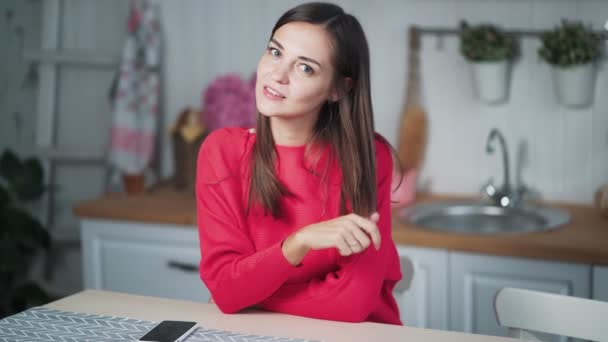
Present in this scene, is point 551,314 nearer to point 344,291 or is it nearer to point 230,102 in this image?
point 344,291

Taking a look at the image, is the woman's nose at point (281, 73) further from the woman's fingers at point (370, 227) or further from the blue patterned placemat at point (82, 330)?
the blue patterned placemat at point (82, 330)

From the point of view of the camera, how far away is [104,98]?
3074 mm

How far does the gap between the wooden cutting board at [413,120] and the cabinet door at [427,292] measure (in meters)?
0.44

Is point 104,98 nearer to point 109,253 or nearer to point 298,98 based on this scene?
point 109,253

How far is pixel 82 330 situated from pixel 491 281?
1.23 meters

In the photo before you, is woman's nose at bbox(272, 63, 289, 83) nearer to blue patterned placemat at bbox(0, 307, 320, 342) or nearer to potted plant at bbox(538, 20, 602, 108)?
blue patterned placemat at bbox(0, 307, 320, 342)

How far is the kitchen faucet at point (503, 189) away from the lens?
257cm

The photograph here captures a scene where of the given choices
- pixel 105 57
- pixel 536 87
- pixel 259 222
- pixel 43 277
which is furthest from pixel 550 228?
pixel 43 277

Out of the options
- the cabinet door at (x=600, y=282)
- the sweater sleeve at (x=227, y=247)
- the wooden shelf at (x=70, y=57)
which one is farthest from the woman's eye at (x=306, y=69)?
the wooden shelf at (x=70, y=57)

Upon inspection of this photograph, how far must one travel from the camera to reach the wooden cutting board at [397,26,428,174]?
266cm

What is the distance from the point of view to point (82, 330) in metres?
1.41

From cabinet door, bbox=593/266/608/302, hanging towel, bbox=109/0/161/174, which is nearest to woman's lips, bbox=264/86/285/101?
cabinet door, bbox=593/266/608/302

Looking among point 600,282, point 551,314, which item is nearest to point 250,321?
point 551,314

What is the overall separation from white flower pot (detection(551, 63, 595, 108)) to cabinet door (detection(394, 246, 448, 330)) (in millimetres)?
661
